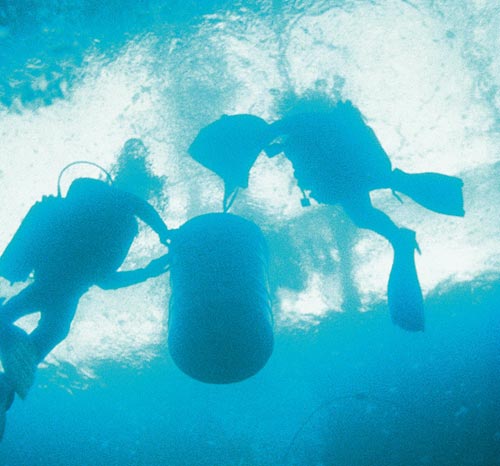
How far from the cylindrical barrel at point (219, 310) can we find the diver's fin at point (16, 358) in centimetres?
128

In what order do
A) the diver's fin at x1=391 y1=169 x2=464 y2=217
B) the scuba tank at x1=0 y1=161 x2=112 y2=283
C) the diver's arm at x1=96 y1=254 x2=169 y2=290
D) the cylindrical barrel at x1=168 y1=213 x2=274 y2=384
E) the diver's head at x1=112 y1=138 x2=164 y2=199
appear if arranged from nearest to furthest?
the cylindrical barrel at x1=168 y1=213 x2=274 y2=384 → the scuba tank at x1=0 y1=161 x2=112 y2=283 → the diver's fin at x1=391 y1=169 x2=464 y2=217 → the diver's arm at x1=96 y1=254 x2=169 y2=290 → the diver's head at x1=112 y1=138 x2=164 y2=199

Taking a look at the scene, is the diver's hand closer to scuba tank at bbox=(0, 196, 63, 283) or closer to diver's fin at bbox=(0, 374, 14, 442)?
scuba tank at bbox=(0, 196, 63, 283)

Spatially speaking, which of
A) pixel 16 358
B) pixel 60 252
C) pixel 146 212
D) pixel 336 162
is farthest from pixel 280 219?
pixel 16 358

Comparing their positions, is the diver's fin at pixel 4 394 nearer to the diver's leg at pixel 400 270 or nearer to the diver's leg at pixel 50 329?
the diver's leg at pixel 50 329

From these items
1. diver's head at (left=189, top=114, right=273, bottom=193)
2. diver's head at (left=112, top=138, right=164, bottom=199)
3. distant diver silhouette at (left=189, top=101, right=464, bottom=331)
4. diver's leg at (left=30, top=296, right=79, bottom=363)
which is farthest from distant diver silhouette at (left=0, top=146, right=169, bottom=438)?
diver's head at (left=112, top=138, right=164, bottom=199)

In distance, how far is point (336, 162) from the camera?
4.14 metres

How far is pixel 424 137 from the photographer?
954cm

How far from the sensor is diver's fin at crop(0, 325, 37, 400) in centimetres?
300

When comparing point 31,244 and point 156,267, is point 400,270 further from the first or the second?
point 31,244

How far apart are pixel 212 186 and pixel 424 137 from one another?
5997 millimetres

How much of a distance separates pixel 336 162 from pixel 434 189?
1183 millimetres

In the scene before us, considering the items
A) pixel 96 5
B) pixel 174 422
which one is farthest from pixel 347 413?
pixel 96 5

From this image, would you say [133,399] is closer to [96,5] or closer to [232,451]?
[232,451]

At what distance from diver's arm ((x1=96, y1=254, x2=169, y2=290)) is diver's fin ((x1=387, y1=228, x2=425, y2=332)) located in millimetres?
2589
